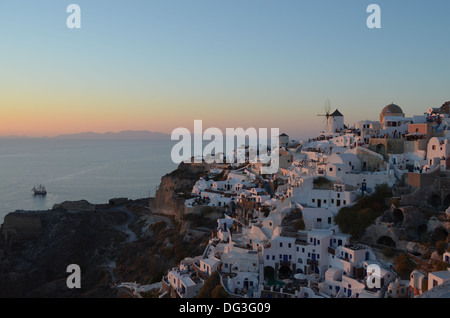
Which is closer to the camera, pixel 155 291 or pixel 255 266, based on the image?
pixel 255 266

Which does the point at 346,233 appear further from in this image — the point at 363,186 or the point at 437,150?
the point at 437,150

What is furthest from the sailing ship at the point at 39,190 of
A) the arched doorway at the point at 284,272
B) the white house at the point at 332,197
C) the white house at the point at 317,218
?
the white house at the point at 317,218

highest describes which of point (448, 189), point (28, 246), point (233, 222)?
point (448, 189)

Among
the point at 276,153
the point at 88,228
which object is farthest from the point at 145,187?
the point at 276,153

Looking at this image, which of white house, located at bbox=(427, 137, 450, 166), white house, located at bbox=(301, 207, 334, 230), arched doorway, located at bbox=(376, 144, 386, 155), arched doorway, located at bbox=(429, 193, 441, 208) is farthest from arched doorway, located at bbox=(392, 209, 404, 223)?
arched doorway, located at bbox=(376, 144, 386, 155)

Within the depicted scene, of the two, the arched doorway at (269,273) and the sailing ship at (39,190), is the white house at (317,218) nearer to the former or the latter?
the arched doorway at (269,273)

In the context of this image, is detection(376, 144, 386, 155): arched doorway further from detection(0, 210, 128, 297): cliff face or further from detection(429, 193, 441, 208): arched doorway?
detection(0, 210, 128, 297): cliff face
